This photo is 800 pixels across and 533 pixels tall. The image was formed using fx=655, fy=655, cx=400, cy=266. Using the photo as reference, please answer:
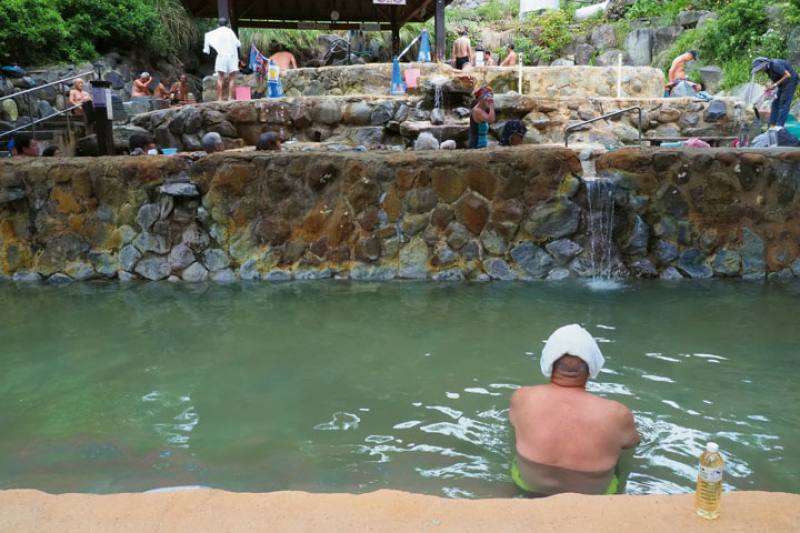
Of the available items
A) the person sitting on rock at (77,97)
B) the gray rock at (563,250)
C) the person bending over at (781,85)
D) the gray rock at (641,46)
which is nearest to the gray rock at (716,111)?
the person bending over at (781,85)

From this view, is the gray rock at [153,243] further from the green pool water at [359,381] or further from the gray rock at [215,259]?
the green pool water at [359,381]

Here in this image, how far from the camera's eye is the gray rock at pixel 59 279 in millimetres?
6480

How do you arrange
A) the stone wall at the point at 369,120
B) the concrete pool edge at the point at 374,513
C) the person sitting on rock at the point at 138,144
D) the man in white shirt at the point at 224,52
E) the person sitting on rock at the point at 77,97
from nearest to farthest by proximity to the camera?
the concrete pool edge at the point at 374,513 < the person sitting on rock at the point at 138,144 < the stone wall at the point at 369,120 < the man in white shirt at the point at 224,52 < the person sitting on rock at the point at 77,97

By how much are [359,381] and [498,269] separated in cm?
271

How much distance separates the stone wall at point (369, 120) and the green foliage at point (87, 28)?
8.71 meters

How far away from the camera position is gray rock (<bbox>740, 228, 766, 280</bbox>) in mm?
6227

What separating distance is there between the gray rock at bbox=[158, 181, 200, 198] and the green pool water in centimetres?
93

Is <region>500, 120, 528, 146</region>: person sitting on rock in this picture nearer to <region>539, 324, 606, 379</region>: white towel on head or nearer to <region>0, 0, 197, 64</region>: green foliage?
<region>539, 324, 606, 379</region>: white towel on head

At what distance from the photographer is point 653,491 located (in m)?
2.82

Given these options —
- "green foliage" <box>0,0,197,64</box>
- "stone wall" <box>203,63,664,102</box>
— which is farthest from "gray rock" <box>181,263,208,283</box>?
"green foliage" <box>0,0,197,64</box>

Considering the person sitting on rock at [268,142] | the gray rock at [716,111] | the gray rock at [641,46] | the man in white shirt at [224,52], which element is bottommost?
the person sitting on rock at [268,142]

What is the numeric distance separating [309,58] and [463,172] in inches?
778

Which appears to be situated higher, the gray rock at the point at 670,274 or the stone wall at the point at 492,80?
the stone wall at the point at 492,80

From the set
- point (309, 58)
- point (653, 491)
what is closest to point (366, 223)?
point (653, 491)
